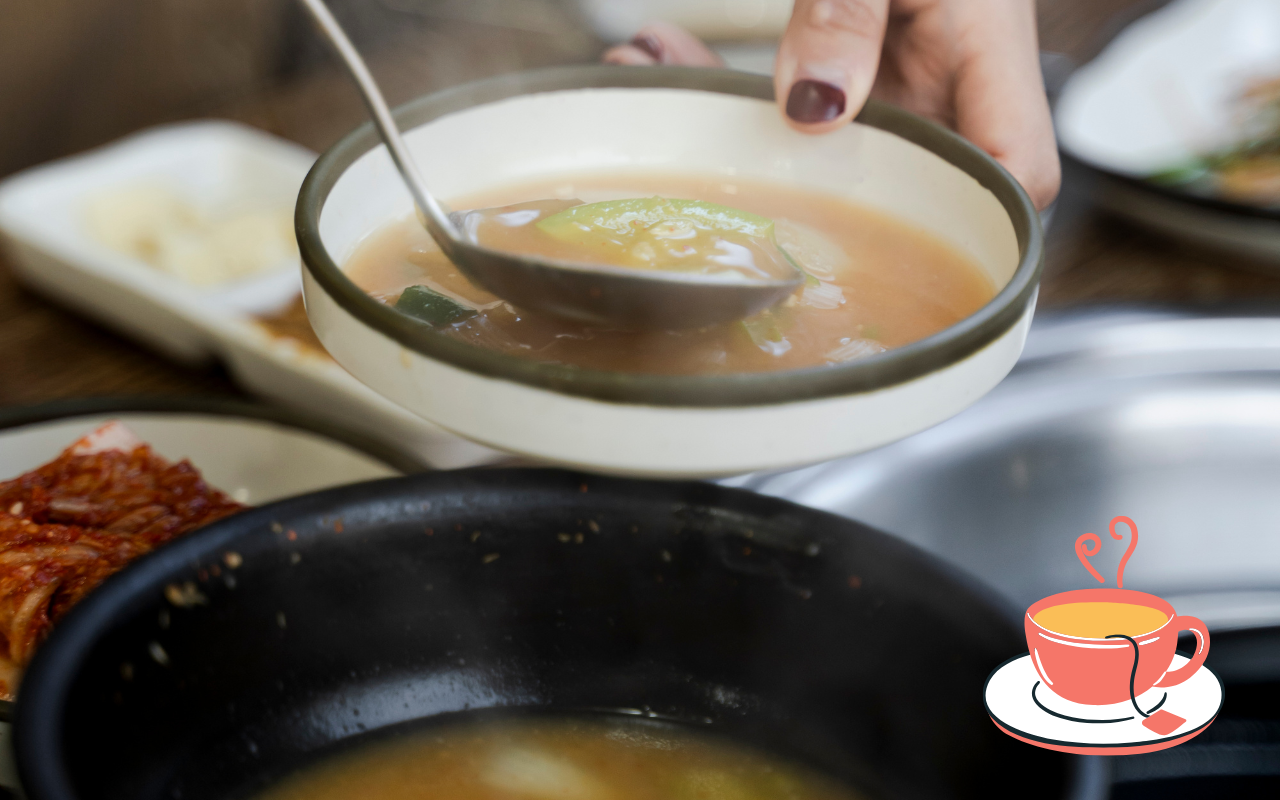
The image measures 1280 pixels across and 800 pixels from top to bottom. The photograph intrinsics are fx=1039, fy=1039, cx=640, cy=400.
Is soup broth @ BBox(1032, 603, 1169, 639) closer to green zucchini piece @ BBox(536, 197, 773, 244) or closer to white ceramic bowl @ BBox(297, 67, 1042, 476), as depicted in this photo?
white ceramic bowl @ BBox(297, 67, 1042, 476)

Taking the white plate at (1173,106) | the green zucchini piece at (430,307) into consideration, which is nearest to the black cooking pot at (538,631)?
the green zucchini piece at (430,307)

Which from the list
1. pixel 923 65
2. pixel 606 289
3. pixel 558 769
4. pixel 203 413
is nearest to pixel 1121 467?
pixel 923 65

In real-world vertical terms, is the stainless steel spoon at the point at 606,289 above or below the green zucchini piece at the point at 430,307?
above

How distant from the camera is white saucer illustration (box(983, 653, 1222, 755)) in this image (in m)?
0.84

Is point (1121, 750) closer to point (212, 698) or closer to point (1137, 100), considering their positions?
point (212, 698)

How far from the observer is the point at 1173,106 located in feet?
7.73

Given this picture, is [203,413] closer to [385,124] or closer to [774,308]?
[385,124]

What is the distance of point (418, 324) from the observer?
0.67m

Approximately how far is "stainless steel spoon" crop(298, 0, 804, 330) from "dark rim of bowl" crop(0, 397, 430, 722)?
534mm

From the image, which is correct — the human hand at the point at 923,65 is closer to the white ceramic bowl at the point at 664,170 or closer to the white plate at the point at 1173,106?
the white ceramic bowl at the point at 664,170

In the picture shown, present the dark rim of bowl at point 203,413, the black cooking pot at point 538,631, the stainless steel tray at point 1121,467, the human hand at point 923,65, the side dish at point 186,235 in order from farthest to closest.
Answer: the side dish at point 186,235 < the stainless steel tray at point 1121,467 < the dark rim of bowl at point 203,413 < the human hand at point 923,65 < the black cooking pot at point 538,631

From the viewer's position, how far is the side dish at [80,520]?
1.01 metres

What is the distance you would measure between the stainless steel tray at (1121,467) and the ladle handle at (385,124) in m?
0.88

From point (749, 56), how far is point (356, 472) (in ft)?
3.82
